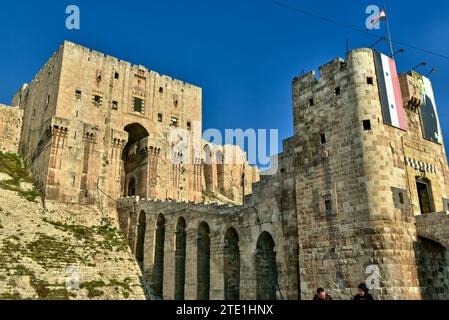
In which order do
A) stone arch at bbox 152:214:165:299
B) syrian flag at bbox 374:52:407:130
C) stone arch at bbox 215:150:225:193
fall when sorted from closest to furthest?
syrian flag at bbox 374:52:407:130, stone arch at bbox 152:214:165:299, stone arch at bbox 215:150:225:193

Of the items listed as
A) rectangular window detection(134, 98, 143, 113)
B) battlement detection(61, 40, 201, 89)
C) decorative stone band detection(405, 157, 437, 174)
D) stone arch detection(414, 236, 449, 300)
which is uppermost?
battlement detection(61, 40, 201, 89)

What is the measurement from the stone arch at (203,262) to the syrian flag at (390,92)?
1320 cm

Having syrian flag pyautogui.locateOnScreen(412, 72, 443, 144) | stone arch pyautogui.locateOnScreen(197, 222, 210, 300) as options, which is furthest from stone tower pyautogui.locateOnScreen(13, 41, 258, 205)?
syrian flag pyautogui.locateOnScreen(412, 72, 443, 144)

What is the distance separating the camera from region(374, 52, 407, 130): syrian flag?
698 inches

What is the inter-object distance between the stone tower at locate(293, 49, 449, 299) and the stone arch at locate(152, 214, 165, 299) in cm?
1360

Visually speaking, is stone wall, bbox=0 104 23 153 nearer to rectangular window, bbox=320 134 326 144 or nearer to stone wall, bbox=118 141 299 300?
stone wall, bbox=118 141 299 300

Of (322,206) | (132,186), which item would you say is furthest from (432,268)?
(132,186)

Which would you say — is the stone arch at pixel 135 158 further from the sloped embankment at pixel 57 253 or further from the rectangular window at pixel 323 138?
the rectangular window at pixel 323 138

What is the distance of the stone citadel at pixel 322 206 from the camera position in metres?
15.9

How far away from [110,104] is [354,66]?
27.6 metres

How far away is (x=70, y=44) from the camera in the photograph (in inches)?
1506

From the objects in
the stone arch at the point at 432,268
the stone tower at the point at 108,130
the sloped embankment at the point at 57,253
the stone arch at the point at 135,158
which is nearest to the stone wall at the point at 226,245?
the sloped embankment at the point at 57,253

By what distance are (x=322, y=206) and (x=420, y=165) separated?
5.24 metres
